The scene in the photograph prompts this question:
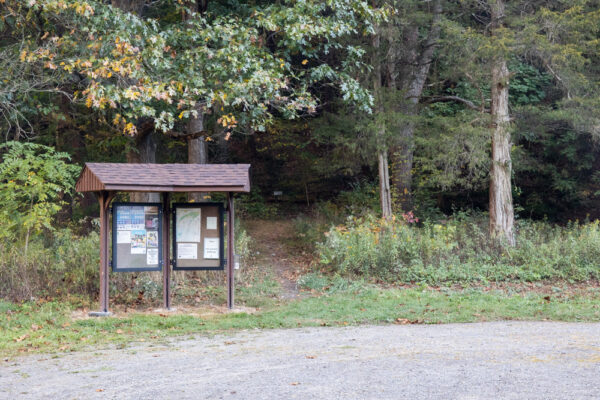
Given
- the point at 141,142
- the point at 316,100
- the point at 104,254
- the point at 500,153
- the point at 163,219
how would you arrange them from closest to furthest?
the point at 104,254, the point at 163,219, the point at 316,100, the point at 500,153, the point at 141,142

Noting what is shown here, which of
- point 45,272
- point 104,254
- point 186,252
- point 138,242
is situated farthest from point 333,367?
point 45,272

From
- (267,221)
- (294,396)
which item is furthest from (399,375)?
(267,221)

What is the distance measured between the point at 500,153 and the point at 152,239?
10006 mm

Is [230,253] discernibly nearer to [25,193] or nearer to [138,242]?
[138,242]

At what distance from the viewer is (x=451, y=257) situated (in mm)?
13984

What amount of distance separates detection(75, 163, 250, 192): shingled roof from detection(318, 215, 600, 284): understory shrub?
4.37 metres

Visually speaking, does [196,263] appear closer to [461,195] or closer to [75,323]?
[75,323]

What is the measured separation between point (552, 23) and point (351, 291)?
330 inches

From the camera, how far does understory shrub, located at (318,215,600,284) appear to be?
13.2 m

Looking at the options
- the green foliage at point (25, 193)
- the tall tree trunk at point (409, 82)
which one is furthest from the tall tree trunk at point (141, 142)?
the tall tree trunk at point (409, 82)

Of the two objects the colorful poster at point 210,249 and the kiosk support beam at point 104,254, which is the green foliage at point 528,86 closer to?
the colorful poster at point 210,249

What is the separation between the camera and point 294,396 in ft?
17.8

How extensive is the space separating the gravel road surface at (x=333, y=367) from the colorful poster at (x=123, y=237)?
9.08 ft

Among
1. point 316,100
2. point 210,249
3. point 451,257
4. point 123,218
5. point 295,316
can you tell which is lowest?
point 295,316
